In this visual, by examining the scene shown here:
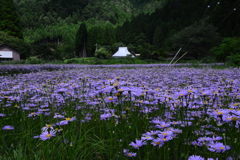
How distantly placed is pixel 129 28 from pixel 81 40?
2271 centimetres

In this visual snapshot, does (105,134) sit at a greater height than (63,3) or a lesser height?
lesser

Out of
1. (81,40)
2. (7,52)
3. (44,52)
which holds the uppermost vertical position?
(81,40)

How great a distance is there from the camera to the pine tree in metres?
41.6

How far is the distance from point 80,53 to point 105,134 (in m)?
78.1

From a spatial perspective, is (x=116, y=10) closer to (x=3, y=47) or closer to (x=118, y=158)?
(x=3, y=47)

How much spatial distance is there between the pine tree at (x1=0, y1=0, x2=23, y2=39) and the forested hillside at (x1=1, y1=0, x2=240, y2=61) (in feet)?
11.8

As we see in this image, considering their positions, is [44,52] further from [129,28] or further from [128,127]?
[129,28]

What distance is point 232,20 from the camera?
134 feet

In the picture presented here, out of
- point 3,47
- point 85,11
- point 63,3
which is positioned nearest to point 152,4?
point 85,11

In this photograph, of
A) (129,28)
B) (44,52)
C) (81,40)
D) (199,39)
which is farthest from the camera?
(129,28)

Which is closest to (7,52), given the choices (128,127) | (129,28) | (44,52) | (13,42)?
(13,42)

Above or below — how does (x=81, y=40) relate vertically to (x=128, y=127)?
above

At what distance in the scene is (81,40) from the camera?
245 feet

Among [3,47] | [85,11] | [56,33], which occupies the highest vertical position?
[85,11]
